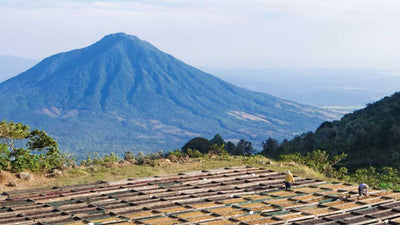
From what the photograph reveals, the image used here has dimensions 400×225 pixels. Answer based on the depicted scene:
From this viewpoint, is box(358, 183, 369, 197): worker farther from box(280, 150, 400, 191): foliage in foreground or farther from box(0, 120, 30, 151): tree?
box(0, 120, 30, 151): tree

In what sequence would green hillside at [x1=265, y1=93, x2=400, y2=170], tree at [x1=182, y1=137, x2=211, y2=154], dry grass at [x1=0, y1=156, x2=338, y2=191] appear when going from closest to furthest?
dry grass at [x1=0, y1=156, x2=338, y2=191]
green hillside at [x1=265, y1=93, x2=400, y2=170]
tree at [x1=182, y1=137, x2=211, y2=154]

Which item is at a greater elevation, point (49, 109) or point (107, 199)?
point (49, 109)

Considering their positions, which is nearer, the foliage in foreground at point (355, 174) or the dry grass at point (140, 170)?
the dry grass at point (140, 170)

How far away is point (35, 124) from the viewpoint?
593 ft

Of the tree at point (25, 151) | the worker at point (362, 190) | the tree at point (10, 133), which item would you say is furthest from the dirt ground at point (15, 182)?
the worker at point (362, 190)

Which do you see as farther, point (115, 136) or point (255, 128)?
point (255, 128)

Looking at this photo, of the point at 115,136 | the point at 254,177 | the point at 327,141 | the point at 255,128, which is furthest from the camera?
the point at 255,128

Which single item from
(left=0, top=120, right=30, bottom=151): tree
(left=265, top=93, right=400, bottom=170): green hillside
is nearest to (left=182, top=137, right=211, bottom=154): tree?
(left=265, top=93, right=400, bottom=170): green hillside

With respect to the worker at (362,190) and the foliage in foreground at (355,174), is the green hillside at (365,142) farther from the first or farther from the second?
the worker at (362,190)

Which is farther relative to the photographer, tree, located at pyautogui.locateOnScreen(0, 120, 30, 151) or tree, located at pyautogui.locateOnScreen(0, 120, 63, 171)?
tree, located at pyautogui.locateOnScreen(0, 120, 30, 151)

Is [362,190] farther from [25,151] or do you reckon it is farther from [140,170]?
[25,151]

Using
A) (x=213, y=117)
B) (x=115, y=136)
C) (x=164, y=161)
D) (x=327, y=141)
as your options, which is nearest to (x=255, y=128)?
(x=213, y=117)

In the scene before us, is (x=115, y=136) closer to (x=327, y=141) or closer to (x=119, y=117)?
(x=119, y=117)

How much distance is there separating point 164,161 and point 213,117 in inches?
6603
